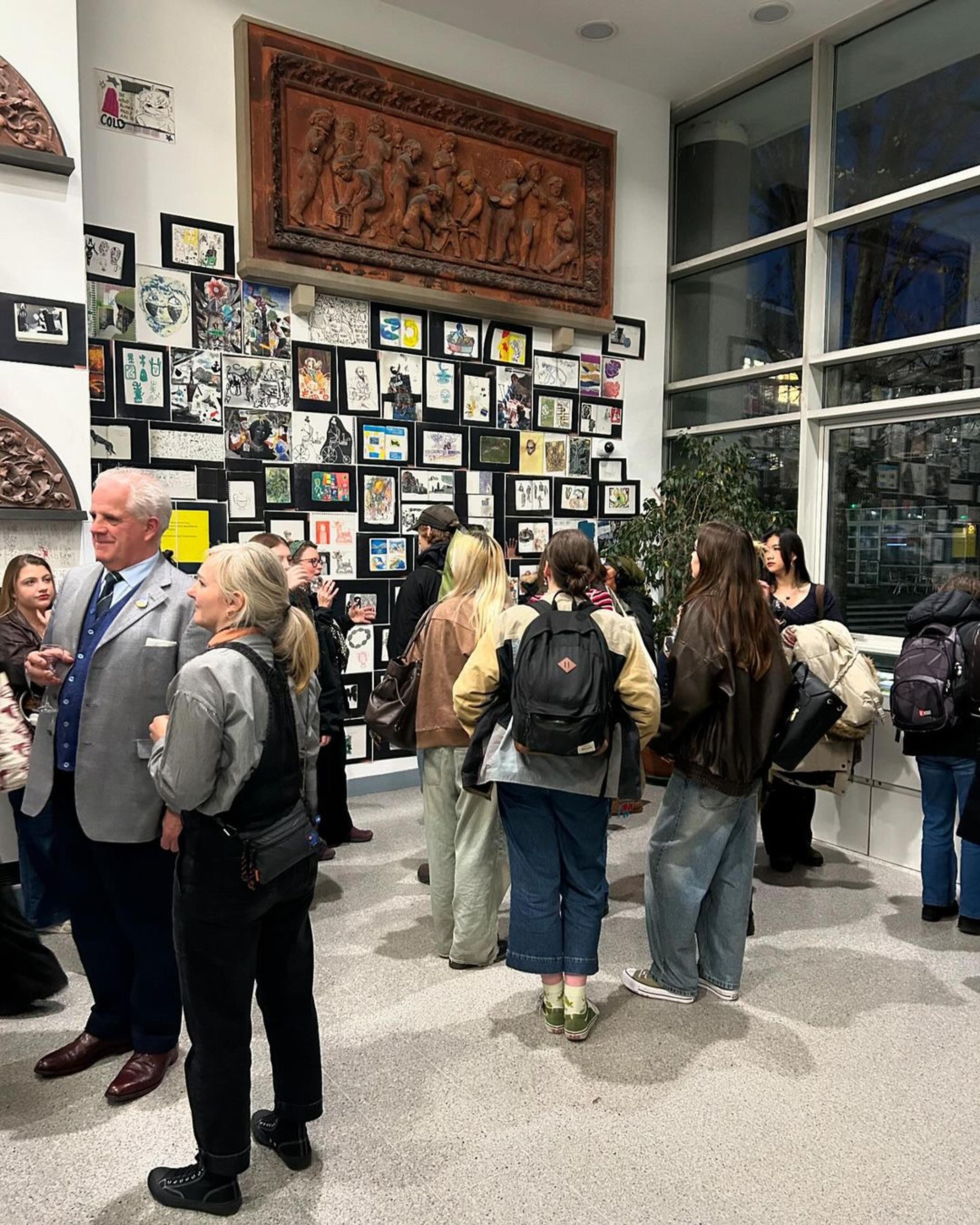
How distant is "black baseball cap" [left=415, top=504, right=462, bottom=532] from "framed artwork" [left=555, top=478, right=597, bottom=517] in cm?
184

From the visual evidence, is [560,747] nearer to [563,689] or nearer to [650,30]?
[563,689]

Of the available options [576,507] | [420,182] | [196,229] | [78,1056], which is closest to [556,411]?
[576,507]

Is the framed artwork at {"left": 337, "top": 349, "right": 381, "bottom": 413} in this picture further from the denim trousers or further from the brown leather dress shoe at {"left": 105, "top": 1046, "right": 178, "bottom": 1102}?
the brown leather dress shoe at {"left": 105, "top": 1046, "right": 178, "bottom": 1102}

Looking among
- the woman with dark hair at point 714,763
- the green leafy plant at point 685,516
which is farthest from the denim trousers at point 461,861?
the green leafy plant at point 685,516

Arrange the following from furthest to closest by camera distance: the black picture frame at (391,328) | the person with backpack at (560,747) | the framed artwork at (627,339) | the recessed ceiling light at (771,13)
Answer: the framed artwork at (627,339)
the black picture frame at (391,328)
the recessed ceiling light at (771,13)
the person with backpack at (560,747)

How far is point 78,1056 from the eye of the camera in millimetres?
2619

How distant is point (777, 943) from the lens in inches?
141

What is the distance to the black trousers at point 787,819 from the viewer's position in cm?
438

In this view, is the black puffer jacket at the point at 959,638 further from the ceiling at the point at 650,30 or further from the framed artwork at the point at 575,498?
the ceiling at the point at 650,30

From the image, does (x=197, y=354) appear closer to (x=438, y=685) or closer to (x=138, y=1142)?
(x=438, y=685)

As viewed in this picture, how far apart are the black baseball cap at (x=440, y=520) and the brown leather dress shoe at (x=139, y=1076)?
2.71m

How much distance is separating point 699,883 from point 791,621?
1748 mm

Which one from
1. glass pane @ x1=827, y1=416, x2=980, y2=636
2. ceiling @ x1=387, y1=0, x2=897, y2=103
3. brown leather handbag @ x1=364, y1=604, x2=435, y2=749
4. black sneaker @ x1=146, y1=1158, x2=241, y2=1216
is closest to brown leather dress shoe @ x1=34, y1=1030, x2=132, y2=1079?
black sneaker @ x1=146, y1=1158, x2=241, y2=1216

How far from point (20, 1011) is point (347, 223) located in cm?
436
